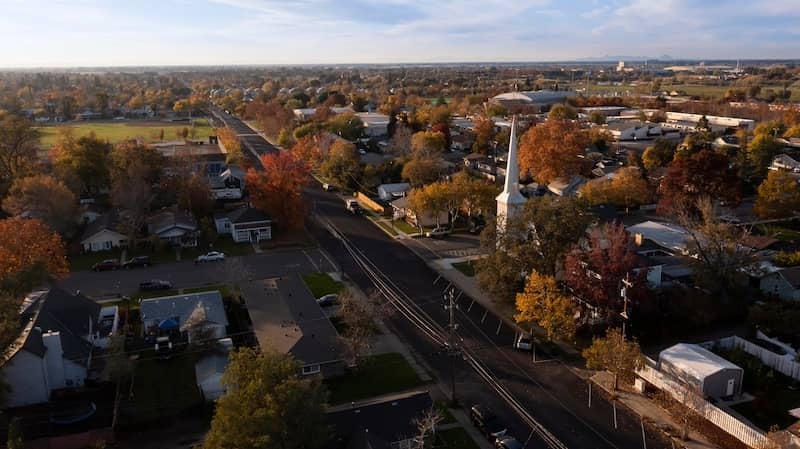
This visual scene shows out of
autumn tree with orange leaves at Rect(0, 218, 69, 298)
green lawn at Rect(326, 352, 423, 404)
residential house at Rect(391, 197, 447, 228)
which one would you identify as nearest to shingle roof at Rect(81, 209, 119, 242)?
autumn tree with orange leaves at Rect(0, 218, 69, 298)

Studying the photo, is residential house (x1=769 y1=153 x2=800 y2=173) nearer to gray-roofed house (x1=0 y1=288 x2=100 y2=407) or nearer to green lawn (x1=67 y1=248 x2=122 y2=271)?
green lawn (x1=67 y1=248 x2=122 y2=271)

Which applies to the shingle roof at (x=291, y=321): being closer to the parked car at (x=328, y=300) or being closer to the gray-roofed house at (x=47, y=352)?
the parked car at (x=328, y=300)

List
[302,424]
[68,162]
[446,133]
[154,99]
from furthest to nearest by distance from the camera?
1. [154,99]
2. [446,133]
3. [68,162]
4. [302,424]

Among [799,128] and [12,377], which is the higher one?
[799,128]

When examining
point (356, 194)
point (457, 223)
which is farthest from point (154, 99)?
point (457, 223)

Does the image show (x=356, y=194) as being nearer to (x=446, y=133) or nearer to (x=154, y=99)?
(x=446, y=133)

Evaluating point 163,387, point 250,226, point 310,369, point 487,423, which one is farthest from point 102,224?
point 487,423

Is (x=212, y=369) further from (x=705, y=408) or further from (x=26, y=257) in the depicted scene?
(x=705, y=408)
